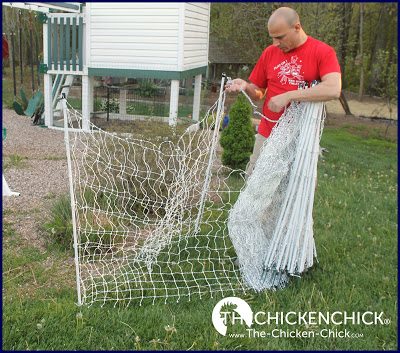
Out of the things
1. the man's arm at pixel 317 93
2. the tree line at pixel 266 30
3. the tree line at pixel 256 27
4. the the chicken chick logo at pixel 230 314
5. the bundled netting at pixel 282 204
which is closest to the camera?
the the chicken chick logo at pixel 230 314

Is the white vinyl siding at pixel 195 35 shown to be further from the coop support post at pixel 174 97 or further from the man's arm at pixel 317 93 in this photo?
the man's arm at pixel 317 93

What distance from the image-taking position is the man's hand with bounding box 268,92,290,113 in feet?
10.7

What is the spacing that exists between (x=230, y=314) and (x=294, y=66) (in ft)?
5.71

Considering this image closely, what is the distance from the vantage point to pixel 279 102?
129 inches

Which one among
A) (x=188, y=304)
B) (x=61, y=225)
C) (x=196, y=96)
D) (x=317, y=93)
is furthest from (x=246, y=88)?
(x=196, y=96)

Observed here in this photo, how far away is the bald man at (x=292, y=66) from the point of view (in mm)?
3193

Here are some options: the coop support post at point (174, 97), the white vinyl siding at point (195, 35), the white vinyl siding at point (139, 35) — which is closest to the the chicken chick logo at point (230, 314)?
the coop support post at point (174, 97)

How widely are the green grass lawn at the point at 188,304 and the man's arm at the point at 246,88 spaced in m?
1.44

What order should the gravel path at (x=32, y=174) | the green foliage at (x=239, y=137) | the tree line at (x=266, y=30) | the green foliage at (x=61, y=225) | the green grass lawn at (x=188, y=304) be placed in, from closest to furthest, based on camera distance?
the green grass lawn at (x=188, y=304) < the green foliage at (x=61, y=225) < the gravel path at (x=32, y=174) < the green foliage at (x=239, y=137) < the tree line at (x=266, y=30)

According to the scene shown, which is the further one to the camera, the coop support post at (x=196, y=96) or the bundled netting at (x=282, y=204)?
the coop support post at (x=196, y=96)

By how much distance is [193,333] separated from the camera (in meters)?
2.96

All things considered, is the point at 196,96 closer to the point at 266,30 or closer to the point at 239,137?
the point at 266,30

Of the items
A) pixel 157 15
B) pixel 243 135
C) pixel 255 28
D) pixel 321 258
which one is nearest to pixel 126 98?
pixel 157 15

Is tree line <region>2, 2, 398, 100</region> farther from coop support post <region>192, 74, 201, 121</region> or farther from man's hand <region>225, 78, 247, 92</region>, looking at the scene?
man's hand <region>225, 78, 247, 92</region>
